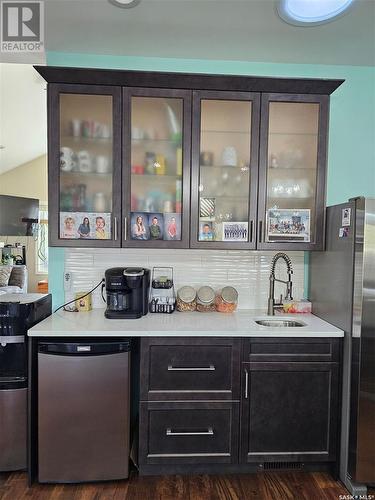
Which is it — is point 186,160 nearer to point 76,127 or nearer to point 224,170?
point 224,170

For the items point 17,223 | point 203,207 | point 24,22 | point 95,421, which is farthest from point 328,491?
point 17,223

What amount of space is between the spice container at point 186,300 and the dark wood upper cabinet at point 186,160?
1.32 feet

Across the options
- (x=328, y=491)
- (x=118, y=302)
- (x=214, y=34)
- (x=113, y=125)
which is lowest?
(x=328, y=491)

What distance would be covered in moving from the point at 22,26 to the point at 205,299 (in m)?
2.11

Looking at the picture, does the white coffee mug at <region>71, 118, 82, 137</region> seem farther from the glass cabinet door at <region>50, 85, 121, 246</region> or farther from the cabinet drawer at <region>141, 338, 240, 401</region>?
the cabinet drawer at <region>141, 338, 240, 401</region>

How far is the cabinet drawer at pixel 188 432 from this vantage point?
1.88 m

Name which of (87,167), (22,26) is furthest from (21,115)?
(87,167)

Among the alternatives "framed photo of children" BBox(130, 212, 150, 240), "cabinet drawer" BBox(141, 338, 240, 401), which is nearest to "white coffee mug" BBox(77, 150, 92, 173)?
"framed photo of children" BBox(130, 212, 150, 240)

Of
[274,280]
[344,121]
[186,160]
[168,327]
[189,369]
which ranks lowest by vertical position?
[189,369]

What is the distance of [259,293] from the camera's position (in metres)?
2.49

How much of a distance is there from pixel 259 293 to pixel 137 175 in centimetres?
125

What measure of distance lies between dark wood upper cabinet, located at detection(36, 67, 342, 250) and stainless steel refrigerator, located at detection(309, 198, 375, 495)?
0.36m

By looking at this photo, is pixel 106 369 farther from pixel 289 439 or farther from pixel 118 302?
pixel 289 439

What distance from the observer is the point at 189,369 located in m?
1.89
